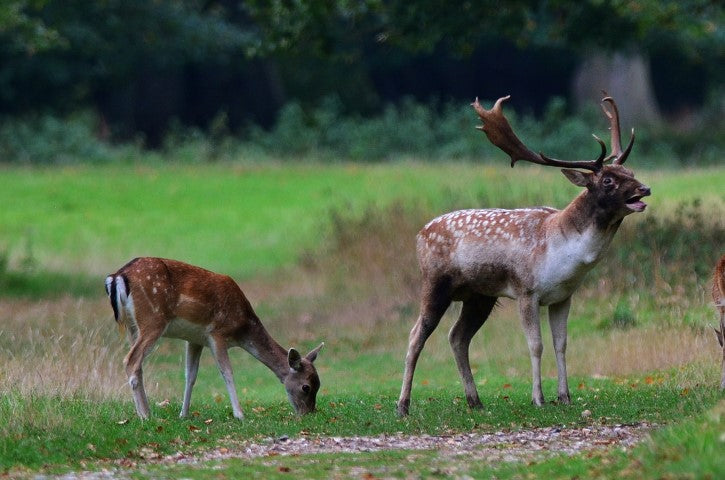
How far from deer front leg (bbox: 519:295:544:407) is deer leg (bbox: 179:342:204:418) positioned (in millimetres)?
2862

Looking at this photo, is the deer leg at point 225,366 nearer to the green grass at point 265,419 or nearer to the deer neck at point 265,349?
the green grass at point 265,419

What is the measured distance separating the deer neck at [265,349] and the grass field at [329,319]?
396mm

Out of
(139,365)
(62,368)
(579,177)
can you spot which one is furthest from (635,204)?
(62,368)

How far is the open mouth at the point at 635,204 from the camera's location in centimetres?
1199

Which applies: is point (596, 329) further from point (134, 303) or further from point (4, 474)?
point (4, 474)

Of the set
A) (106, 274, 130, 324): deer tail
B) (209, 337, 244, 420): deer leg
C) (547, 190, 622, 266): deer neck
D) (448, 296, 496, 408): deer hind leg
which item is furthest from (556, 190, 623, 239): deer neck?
(106, 274, 130, 324): deer tail

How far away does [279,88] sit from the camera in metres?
47.4

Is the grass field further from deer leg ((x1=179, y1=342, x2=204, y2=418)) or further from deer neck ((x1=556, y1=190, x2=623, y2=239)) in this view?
deer neck ((x1=556, y1=190, x2=623, y2=239))

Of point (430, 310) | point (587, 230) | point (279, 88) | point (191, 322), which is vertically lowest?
point (430, 310)

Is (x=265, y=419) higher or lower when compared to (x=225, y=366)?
lower

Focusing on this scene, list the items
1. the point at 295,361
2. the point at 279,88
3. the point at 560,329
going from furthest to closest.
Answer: the point at 279,88
the point at 295,361
the point at 560,329

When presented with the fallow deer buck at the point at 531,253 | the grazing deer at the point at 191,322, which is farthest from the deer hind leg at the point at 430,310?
the grazing deer at the point at 191,322

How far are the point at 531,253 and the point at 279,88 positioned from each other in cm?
3565

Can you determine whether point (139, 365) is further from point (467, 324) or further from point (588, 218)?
point (588, 218)
